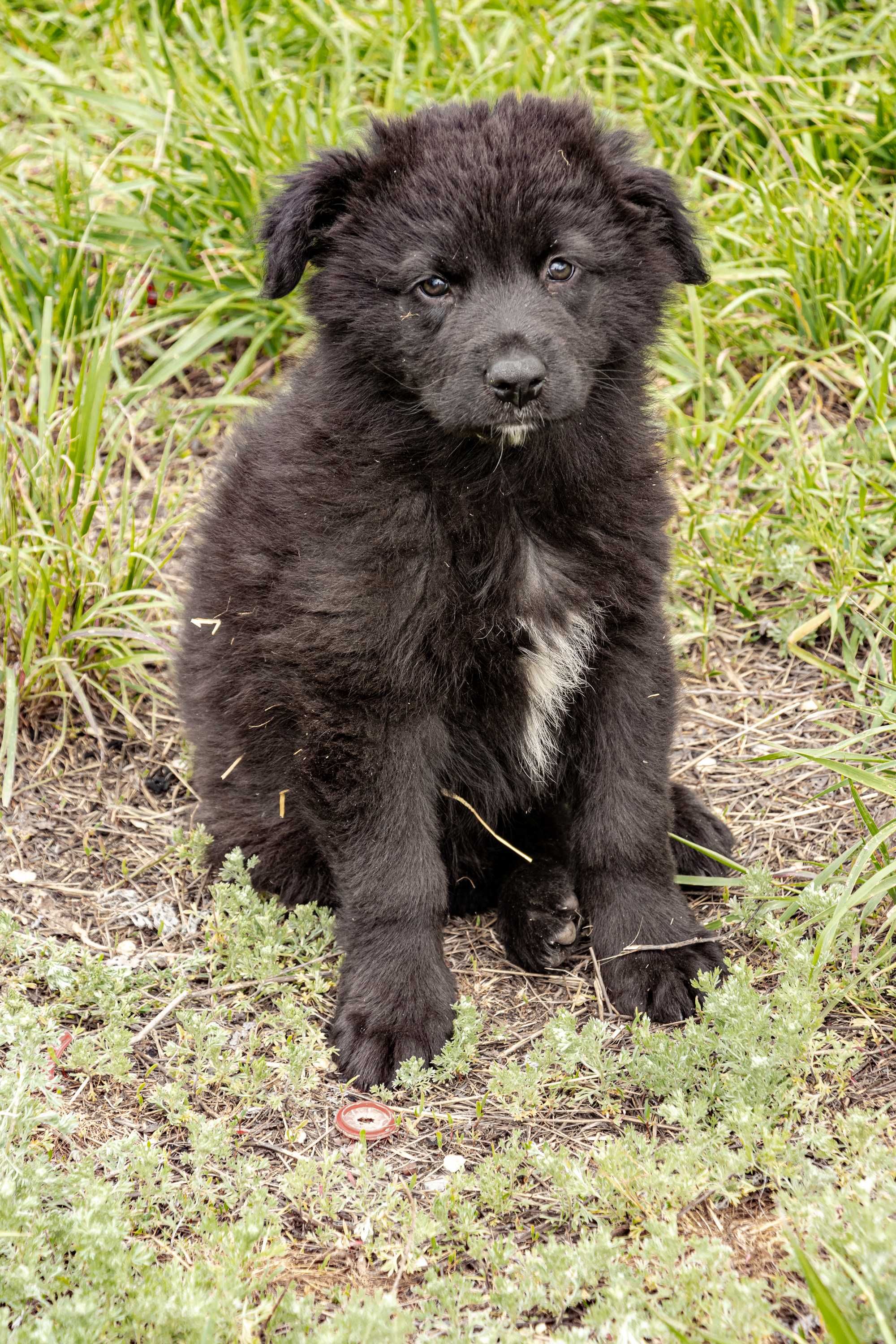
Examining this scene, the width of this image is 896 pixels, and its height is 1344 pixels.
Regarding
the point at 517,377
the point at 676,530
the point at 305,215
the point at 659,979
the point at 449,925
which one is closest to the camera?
the point at 517,377

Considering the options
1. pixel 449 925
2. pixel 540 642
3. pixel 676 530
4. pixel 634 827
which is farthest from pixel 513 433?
pixel 676 530

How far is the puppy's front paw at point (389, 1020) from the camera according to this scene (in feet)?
9.91

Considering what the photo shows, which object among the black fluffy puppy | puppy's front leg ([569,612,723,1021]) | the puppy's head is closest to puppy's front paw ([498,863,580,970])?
the black fluffy puppy

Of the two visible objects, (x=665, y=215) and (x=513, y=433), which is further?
(x=665, y=215)

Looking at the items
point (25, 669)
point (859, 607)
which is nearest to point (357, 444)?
point (25, 669)

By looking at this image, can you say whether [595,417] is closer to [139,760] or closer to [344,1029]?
[344,1029]

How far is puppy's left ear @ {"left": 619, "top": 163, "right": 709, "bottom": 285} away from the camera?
317cm

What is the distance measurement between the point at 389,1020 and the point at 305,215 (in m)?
1.68

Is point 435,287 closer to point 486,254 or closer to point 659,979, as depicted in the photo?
point 486,254

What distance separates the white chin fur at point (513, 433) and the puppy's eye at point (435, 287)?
32 centimetres

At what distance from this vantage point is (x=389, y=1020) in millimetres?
3051

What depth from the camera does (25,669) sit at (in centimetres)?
403

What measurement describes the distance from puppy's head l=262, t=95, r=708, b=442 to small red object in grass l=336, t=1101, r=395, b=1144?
1366mm

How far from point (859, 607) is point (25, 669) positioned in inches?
91.7
